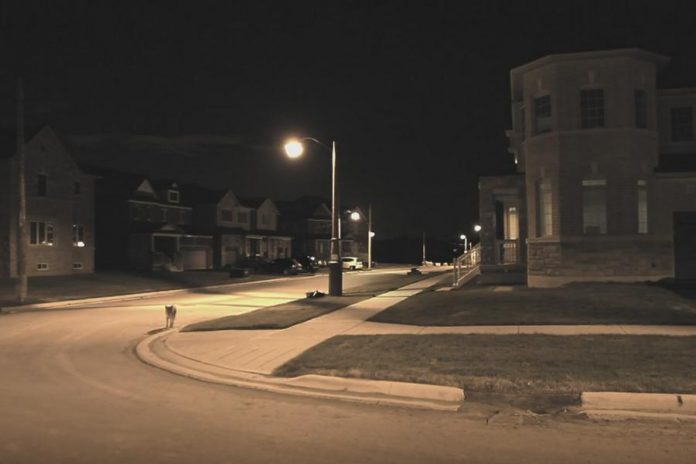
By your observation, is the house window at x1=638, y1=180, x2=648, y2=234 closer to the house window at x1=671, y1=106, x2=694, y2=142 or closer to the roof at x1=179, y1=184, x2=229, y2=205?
the house window at x1=671, y1=106, x2=694, y2=142

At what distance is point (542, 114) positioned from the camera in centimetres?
2319

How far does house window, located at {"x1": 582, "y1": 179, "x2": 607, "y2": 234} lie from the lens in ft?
71.9

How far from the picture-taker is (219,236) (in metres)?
65.4

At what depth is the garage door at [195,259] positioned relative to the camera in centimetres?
6141

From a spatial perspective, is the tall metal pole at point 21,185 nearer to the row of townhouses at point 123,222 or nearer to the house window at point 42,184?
the row of townhouses at point 123,222

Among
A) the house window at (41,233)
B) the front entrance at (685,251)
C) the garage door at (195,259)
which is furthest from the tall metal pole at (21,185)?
the garage door at (195,259)

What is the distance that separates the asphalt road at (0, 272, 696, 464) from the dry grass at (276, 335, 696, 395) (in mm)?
1183

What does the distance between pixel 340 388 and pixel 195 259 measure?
54611mm

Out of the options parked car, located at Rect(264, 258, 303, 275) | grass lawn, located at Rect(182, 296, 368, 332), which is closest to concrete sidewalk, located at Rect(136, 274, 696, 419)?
Result: grass lawn, located at Rect(182, 296, 368, 332)

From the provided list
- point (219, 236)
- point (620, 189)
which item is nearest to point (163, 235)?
point (219, 236)

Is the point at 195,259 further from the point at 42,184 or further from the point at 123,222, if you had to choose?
the point at 42,184

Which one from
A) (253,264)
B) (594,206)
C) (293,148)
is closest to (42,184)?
(253,264)

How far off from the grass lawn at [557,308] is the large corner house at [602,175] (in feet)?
4.49

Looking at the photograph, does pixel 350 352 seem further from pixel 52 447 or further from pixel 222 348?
pixel 52 447
